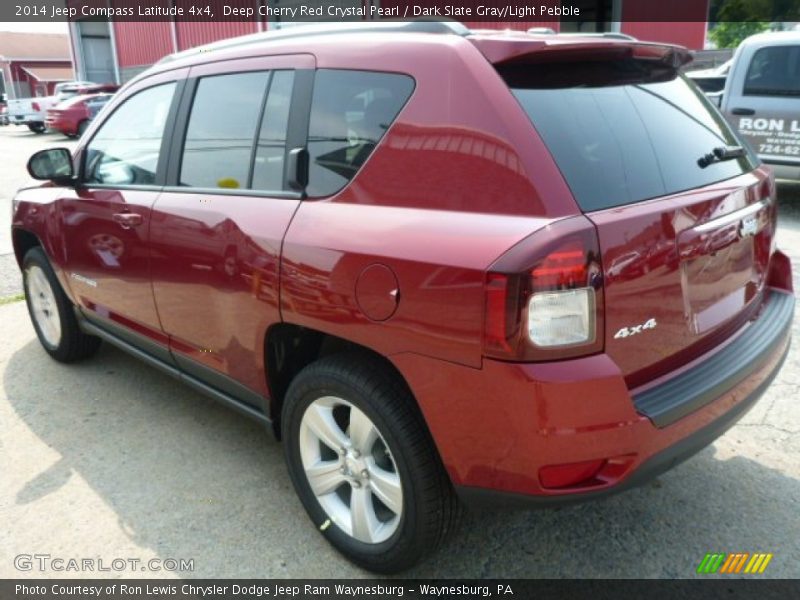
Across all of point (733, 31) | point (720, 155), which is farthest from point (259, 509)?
point (733, 31)

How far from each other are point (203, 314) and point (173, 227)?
16.0 inches

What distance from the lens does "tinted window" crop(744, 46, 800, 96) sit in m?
7.64

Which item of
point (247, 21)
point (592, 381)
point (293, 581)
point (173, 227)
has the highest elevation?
point (247, 21)

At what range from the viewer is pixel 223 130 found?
284 cm

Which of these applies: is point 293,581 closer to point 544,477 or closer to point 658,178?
point 544,477

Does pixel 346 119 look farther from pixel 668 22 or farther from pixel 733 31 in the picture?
pixel 733 31

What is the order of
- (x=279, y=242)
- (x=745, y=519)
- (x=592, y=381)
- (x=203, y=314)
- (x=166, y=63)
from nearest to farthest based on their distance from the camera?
(x=592, y=381)
(x=279, y=242)
(x=745, y=519)
(x=203, y=314)
(x=166, y=63)

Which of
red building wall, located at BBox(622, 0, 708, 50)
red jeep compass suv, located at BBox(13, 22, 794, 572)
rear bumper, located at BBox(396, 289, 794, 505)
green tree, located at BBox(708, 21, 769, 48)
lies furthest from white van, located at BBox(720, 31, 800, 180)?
green tree, located at BBox(708, 21, 769, 48)

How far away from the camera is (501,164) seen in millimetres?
1932

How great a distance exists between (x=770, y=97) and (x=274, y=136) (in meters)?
7.26

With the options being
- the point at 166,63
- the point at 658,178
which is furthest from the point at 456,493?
the point at 166,63

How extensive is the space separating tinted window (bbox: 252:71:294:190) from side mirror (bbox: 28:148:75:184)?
1.64 metres

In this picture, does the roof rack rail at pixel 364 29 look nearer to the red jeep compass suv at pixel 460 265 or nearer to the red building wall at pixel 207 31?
the red jeep compass suv at pixel 460 265

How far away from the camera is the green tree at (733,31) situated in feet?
112
